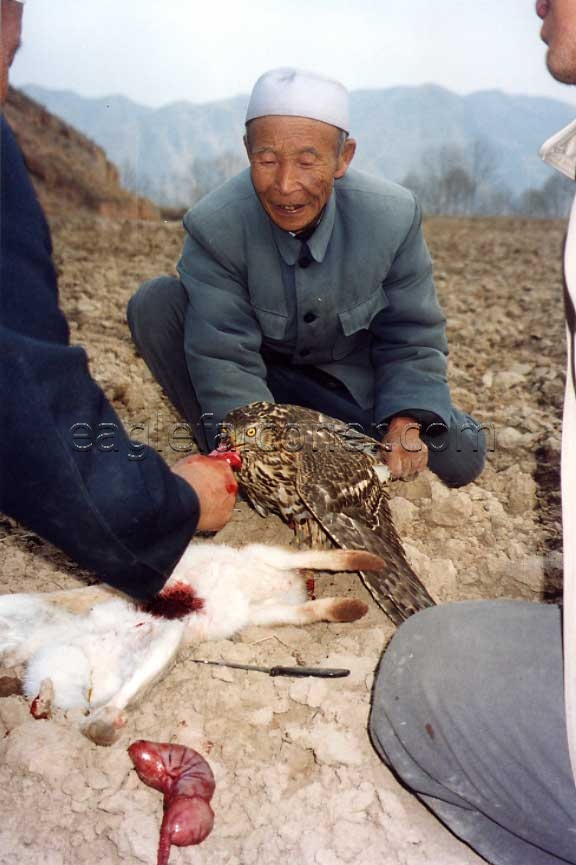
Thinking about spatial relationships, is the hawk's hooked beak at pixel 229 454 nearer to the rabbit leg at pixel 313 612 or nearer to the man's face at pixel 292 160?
the rabbit leg at pixel 313 612

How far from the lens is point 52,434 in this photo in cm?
175

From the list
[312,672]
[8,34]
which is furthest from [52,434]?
[312,672]

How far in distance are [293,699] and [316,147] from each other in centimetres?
226

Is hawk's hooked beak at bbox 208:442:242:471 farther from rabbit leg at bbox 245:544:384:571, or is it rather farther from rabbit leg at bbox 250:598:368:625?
rabbit leg at bbox 250:598:368:625

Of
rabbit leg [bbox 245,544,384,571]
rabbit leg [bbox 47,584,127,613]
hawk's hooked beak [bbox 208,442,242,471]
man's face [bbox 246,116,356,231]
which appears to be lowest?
rabbit leg [bbox 47,584,127,613]

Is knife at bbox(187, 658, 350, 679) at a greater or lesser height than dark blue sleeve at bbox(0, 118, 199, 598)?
lesser

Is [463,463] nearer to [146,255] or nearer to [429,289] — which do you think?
[429,289]

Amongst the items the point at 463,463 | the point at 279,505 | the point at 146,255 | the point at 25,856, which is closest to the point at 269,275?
the point at 279,505

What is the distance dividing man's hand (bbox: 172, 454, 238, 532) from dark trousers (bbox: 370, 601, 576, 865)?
2.20ft

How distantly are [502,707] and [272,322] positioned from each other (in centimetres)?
232

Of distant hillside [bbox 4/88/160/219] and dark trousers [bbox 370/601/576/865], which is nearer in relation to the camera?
dark trousers [bbox 370/601/576/865]

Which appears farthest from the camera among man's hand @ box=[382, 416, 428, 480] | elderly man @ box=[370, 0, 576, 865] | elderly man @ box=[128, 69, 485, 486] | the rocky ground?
man's hand @ box=[382, 416, 428, 480]

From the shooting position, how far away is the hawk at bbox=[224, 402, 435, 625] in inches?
130

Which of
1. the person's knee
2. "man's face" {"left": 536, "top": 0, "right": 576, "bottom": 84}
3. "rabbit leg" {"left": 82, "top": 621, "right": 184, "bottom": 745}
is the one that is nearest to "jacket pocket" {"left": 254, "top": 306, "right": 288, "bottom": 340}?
the person's knee
